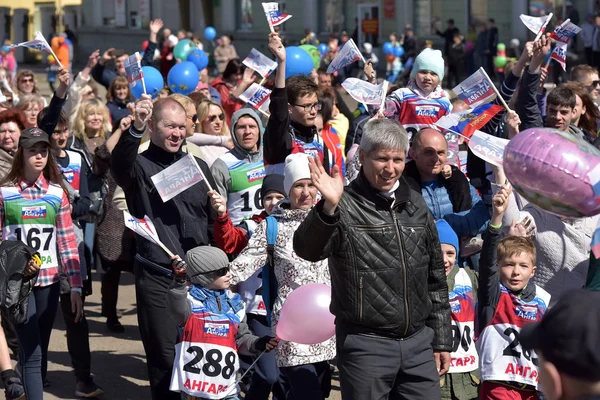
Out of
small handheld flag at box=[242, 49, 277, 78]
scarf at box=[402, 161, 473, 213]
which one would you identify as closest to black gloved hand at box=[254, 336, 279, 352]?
scarf at box=[402, 161, 473, 213]

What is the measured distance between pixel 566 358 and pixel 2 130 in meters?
5.72

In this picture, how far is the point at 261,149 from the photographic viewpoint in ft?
23.4

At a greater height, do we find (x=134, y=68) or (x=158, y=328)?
(x=134, y=68)

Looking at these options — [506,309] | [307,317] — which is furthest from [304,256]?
[506,309]

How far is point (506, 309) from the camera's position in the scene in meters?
5.59

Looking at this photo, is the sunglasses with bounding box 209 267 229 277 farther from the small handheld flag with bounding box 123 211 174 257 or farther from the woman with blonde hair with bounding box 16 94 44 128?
the woman with blonde hair with bounding box 16 94 44 128

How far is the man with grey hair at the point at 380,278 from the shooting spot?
4.76 m

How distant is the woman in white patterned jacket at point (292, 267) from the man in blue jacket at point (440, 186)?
2.36 feet

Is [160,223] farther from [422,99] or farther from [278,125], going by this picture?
[422,99]

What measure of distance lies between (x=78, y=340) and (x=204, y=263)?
68.4 inches

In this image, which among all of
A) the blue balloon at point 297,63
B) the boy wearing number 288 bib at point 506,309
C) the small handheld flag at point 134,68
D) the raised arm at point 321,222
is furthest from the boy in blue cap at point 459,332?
the blue balloon at point 297,63

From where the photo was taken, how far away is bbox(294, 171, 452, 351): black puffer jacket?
4.75m

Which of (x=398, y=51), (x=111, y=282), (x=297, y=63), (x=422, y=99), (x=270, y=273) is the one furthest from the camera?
(x=398, y=51)

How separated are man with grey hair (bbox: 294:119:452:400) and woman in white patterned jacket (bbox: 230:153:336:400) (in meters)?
0.89
